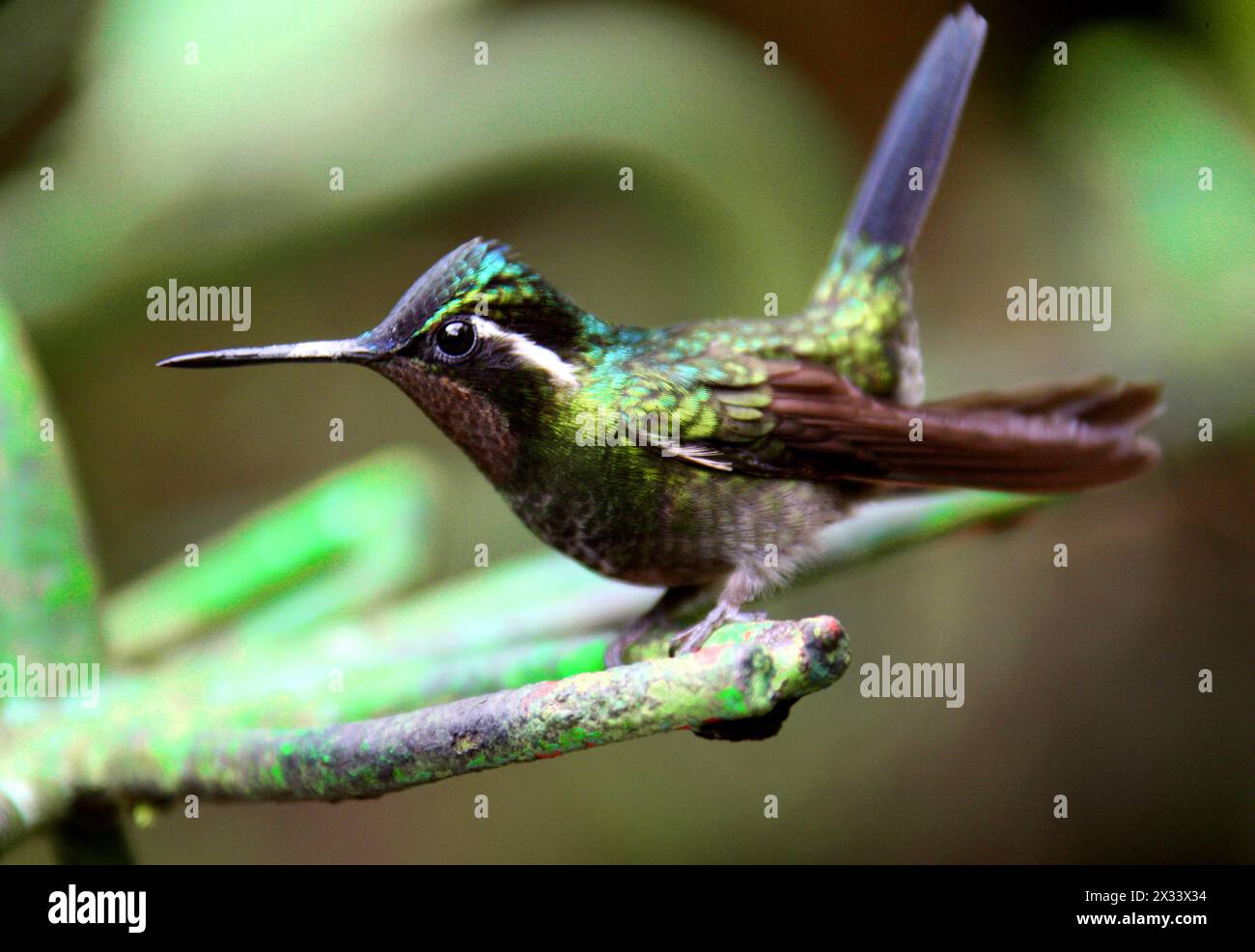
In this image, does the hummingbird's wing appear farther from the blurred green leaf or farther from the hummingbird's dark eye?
the blurred green leaf

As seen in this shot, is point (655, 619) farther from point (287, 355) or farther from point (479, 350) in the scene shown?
point (287, 355)

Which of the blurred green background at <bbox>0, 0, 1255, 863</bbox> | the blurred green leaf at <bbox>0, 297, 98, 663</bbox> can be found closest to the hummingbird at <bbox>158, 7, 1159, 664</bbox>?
the blurred green leaf at <bbox>0, 297, 98, 663</bbox>

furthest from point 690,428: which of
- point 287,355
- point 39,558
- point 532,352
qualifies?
point 39,558

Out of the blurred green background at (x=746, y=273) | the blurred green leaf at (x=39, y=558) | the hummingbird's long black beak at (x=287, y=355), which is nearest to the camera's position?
the hummingbird's long black beak at (x=287, y=355)

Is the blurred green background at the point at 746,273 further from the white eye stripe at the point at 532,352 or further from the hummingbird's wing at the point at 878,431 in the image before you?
the white eye stripe at the point at 532,352

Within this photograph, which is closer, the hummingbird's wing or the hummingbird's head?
the hummingbird's head

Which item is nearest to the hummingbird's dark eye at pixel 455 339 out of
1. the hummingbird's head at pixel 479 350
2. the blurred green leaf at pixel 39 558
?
the hummingbird's head at pixel 479 350

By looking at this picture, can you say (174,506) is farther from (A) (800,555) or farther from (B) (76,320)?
(A) (800,555)

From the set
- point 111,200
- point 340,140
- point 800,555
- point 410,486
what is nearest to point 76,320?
point 111,200
